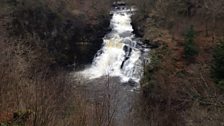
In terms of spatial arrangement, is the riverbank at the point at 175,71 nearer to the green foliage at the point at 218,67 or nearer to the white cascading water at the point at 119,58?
the green foliage at the point at 218,67

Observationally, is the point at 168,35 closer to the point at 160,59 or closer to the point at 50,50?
the point at 160,59

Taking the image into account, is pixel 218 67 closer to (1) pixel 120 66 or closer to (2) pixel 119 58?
(1) pixel 120 66

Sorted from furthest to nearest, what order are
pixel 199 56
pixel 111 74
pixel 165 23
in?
pixel 165 23
pixel 111 74
pixel 199 56

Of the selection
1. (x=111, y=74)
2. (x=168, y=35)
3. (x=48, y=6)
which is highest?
(x=48, y=6)

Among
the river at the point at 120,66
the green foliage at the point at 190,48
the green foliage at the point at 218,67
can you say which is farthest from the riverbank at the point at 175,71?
the river at the point at 120,66

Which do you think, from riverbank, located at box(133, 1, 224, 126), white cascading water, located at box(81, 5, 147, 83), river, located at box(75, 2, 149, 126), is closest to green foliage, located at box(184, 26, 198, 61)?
riverbank, located at box(133, 1, 224, 126)

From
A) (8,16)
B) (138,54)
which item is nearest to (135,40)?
(138,54)

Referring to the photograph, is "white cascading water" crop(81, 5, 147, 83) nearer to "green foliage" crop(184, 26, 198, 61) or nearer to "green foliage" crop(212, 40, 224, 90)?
"green foliage" crop(184, 26, 198, 61)

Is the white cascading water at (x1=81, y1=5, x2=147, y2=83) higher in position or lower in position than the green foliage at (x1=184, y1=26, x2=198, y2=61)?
lower
